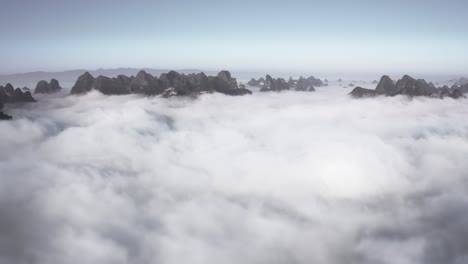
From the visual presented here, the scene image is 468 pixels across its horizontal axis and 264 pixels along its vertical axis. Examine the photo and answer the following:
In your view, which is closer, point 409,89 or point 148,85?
point 409,89

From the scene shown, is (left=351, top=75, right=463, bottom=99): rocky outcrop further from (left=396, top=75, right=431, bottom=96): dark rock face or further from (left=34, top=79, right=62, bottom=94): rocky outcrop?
(left=34, top=79, right=62, bottom=94): rocky outcrop

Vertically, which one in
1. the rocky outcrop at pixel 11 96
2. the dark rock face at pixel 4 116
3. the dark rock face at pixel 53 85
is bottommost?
the dark rock face at pixel 4 116

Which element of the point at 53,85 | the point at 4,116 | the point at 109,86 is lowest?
the point at 4,116

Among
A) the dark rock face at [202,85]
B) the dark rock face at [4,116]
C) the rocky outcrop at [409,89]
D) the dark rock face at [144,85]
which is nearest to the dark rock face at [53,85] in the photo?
the dark rock face at [144,85]

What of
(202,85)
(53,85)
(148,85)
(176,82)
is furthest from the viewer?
(202,85)

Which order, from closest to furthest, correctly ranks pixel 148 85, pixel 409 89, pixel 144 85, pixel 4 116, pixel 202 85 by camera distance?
pixel 4 116, pixel 409 89, pixel 144 85, pixel 148 85, pixel 202 85

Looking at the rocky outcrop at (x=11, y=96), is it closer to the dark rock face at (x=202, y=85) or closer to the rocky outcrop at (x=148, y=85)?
the rocky outcrop at (x=148, y=85)

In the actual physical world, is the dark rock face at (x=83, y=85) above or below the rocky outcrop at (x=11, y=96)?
above

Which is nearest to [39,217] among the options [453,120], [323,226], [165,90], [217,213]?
[217,213]

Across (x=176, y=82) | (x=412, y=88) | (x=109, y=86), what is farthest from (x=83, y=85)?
(x=412, y=88)

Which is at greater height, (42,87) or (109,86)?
(109,86)

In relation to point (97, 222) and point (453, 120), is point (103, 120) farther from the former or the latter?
point (453, 120)

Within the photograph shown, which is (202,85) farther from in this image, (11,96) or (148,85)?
(11,96)
